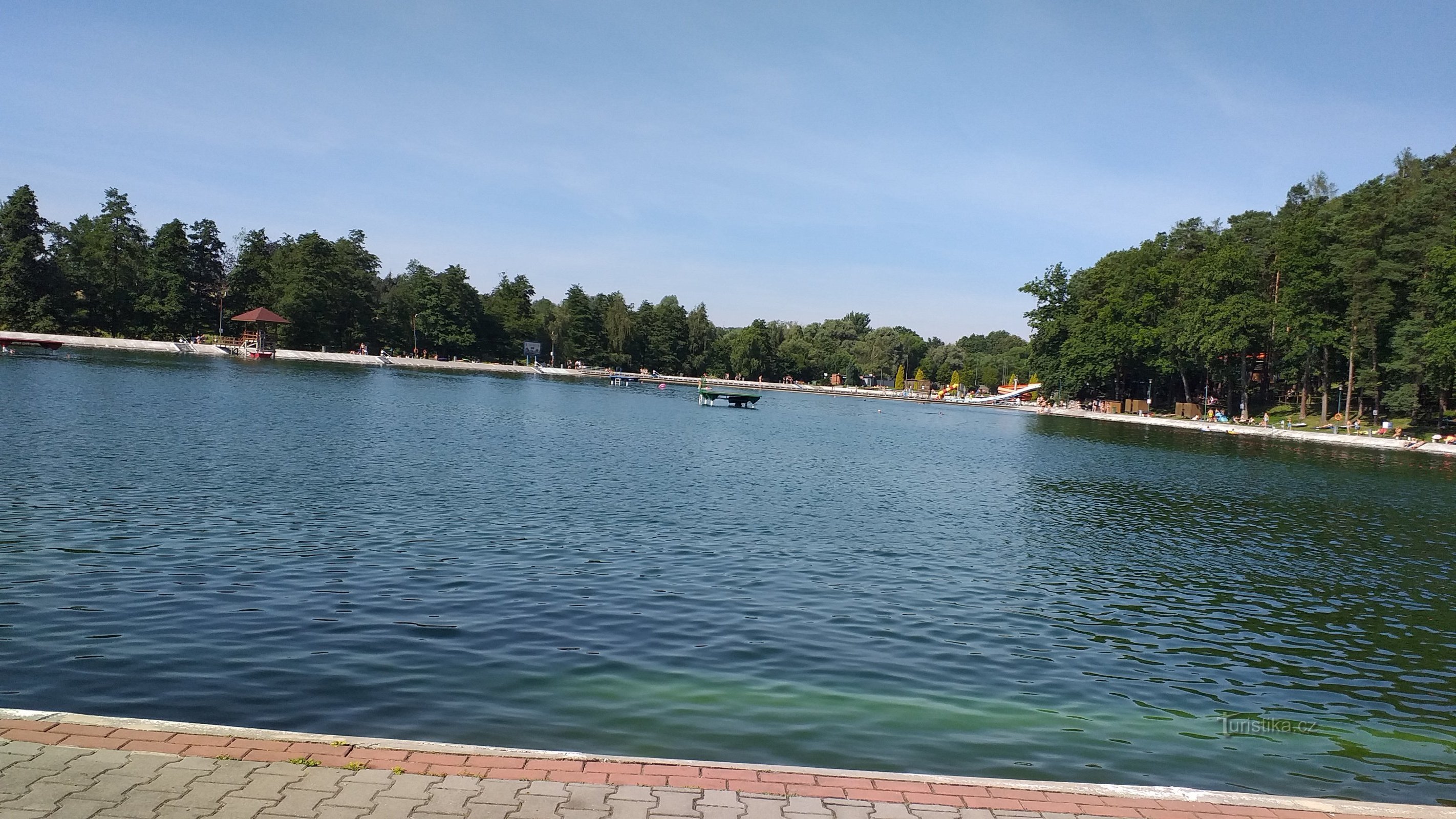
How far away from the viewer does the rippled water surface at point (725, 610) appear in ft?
26.9

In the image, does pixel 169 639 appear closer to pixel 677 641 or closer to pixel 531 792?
pixel 677 641

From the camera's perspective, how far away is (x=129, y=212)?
4171 inches

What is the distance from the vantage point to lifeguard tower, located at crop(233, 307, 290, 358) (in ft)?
336

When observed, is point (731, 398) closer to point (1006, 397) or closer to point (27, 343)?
point (1006, 397)

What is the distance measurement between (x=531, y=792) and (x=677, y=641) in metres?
5.67

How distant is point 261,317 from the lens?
104188 millimetres

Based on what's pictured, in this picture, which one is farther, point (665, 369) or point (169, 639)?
point (665, 369)

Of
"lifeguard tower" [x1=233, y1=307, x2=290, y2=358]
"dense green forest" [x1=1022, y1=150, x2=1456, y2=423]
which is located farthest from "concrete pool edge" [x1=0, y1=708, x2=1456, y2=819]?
Result: "lifeguard tower" [x1=233, y1=307, x2=290, y2=358]

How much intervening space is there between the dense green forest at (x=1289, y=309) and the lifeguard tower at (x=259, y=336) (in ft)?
301

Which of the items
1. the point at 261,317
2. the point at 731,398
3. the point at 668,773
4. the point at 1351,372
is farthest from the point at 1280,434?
the point at 261,317

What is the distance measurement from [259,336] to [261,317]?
10.3 feet

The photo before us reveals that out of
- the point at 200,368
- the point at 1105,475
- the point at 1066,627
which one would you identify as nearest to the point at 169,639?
the point at 1066,627

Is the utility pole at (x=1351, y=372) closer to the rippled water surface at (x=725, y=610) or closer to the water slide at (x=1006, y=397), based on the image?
the rippled water surface at (x=725, y=610)

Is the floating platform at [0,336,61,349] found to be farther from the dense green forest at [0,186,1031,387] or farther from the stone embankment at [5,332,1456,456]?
the dense green forest at [0,186,1031,387]
